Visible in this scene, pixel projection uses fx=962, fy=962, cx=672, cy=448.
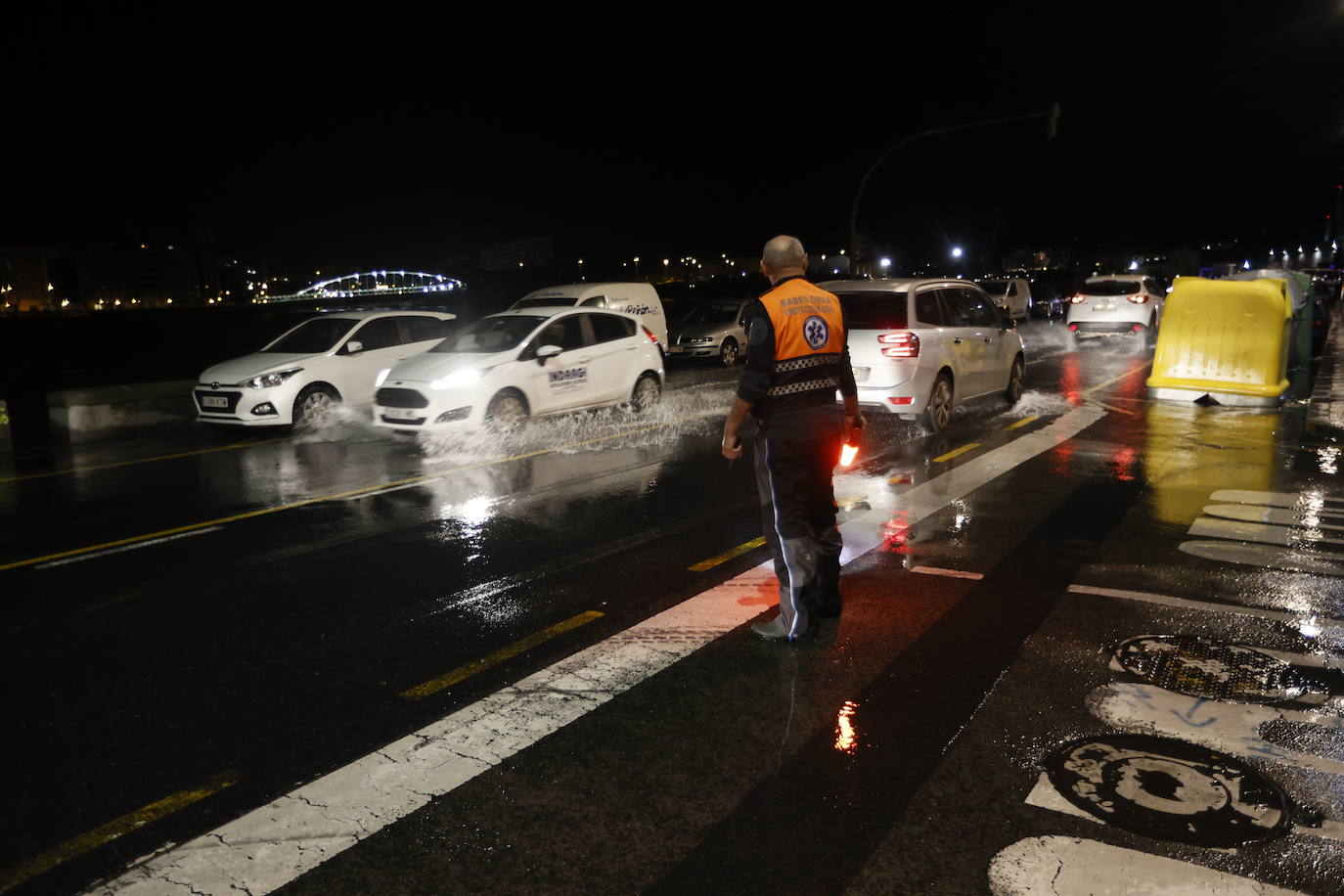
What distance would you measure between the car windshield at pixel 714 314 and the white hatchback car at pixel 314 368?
10.2 meters

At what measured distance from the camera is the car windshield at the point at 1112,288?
24203mm

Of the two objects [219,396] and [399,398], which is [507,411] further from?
[219,396]

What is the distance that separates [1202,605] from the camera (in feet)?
17.5

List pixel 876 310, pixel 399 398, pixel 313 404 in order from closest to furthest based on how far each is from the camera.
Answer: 1. pixel 876 310
2. pixel 399 398
3. pixel 313 404

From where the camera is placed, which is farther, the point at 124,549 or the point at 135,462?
the point at 135,462

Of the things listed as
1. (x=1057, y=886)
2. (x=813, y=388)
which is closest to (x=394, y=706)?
(x=813, y=388)

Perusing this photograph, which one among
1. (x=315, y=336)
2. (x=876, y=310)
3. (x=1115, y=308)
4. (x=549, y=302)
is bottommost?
(x=1115, y=308)

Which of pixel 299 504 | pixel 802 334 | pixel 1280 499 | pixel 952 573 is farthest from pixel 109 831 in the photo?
pixel 1280 499

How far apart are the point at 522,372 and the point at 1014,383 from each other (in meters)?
6.98

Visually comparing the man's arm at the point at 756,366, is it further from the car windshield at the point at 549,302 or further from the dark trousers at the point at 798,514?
the car windshield at the point at 549,302

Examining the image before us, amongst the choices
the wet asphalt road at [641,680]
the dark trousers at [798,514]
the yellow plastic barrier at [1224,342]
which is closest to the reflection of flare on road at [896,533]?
the wet asphalt road at [641,680]

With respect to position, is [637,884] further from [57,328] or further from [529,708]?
[57,328]

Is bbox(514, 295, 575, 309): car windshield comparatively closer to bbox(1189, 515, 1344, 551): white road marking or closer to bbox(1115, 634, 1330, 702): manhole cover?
bbox(1189, 515, 1344, 551): white road marking

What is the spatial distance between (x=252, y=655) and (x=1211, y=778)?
430 cm
